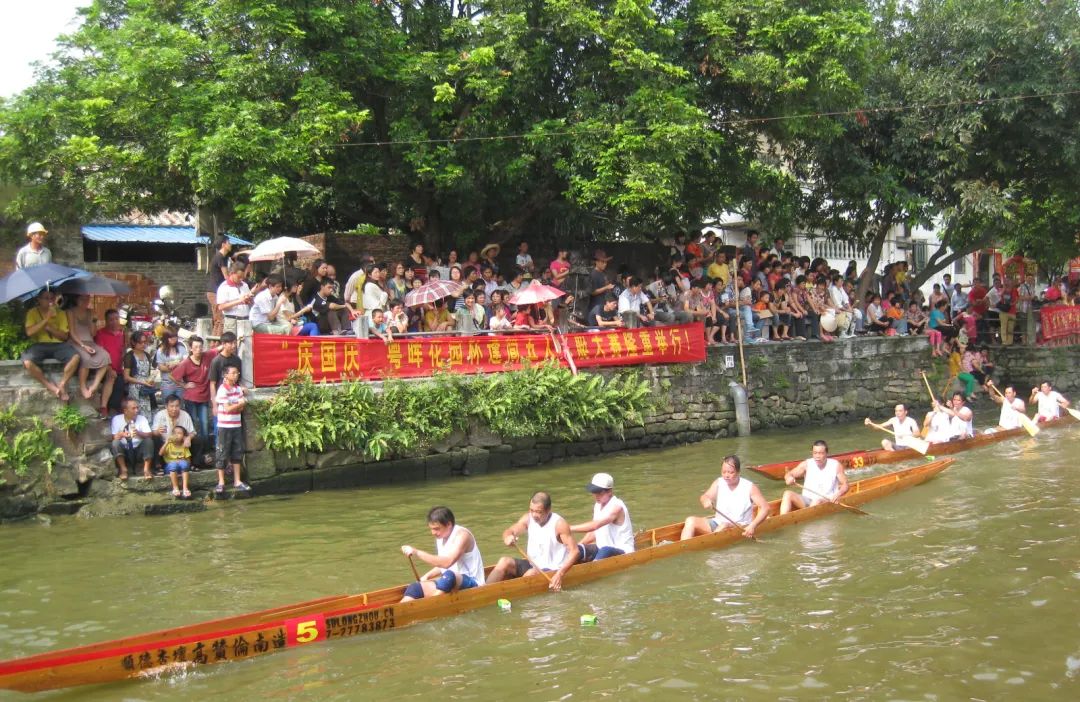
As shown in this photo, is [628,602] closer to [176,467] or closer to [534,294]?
[176,467]

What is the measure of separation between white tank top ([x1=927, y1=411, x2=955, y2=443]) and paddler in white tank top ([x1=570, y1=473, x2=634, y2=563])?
366 inches

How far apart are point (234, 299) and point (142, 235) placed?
10925 millimetres

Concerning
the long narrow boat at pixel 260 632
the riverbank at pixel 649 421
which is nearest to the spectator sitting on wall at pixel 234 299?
the riverbank at pixel 649 421

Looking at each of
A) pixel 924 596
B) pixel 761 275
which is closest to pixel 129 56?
pixel 761 275

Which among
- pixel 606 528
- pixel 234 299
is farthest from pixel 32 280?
pixel 606 528

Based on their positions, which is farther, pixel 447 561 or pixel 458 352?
pixel 458 352

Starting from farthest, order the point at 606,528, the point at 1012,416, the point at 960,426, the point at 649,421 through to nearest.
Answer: the point at 1012,416 → the point at 649,421 → the point at 960,426 → the point at 606,528

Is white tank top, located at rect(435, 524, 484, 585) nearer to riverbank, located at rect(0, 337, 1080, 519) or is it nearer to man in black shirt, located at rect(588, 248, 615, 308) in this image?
riverbank, located at rect(0, 337, 1080, 519)

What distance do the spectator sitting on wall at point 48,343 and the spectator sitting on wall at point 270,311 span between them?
239 centimetres

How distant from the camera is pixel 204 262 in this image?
74.8 feet

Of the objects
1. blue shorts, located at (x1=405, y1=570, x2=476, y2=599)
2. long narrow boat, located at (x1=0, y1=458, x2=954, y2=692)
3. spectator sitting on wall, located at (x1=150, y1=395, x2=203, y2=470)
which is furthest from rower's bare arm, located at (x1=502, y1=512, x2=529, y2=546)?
spectator sitting on wall, located at (x1=150, y1=395, x2=203, y2=470)

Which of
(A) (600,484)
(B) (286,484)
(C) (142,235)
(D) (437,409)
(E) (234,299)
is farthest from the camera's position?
(C) (142,235)

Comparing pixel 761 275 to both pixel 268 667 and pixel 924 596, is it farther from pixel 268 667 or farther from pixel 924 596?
pixel 268 667

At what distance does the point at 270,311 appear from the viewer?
14023 millimetres
